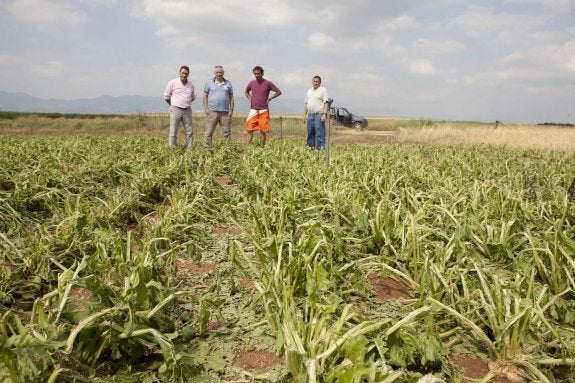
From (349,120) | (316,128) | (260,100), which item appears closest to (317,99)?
(316,128)

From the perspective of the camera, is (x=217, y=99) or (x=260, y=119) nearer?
(x=217, y=99)

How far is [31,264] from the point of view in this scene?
100 inches

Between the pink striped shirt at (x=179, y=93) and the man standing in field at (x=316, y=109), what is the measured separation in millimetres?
2552

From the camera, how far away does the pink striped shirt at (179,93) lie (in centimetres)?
813

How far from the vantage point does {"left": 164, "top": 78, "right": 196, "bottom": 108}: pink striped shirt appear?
8.13m

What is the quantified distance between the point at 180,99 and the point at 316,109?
9.80 feet

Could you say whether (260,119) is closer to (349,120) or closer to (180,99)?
(180,99)

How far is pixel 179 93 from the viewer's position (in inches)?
322

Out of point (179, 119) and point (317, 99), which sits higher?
point (317, 99)

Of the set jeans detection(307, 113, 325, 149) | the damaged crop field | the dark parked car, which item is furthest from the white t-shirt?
the dark parked car

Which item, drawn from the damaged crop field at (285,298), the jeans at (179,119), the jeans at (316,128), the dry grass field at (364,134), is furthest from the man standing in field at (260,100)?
the dry grass field at (364,134)

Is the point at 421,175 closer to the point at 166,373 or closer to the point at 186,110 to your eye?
the point at 166,373

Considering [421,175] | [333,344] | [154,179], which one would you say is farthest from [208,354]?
[421,175]

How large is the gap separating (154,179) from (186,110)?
13.2ft
